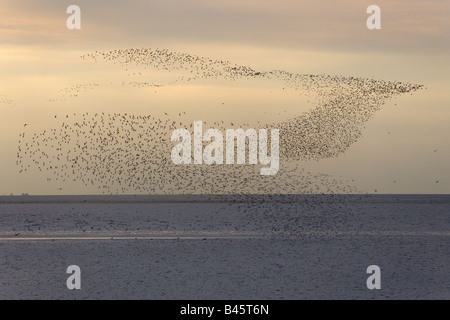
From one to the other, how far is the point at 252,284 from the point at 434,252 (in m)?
5.21

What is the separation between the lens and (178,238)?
1522 cm

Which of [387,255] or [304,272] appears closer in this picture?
[304,272]

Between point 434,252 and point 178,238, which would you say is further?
point 178,238

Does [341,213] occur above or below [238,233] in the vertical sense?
above

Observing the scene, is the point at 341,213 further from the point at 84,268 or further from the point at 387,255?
the point at 84,268

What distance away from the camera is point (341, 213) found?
78.6 feet
